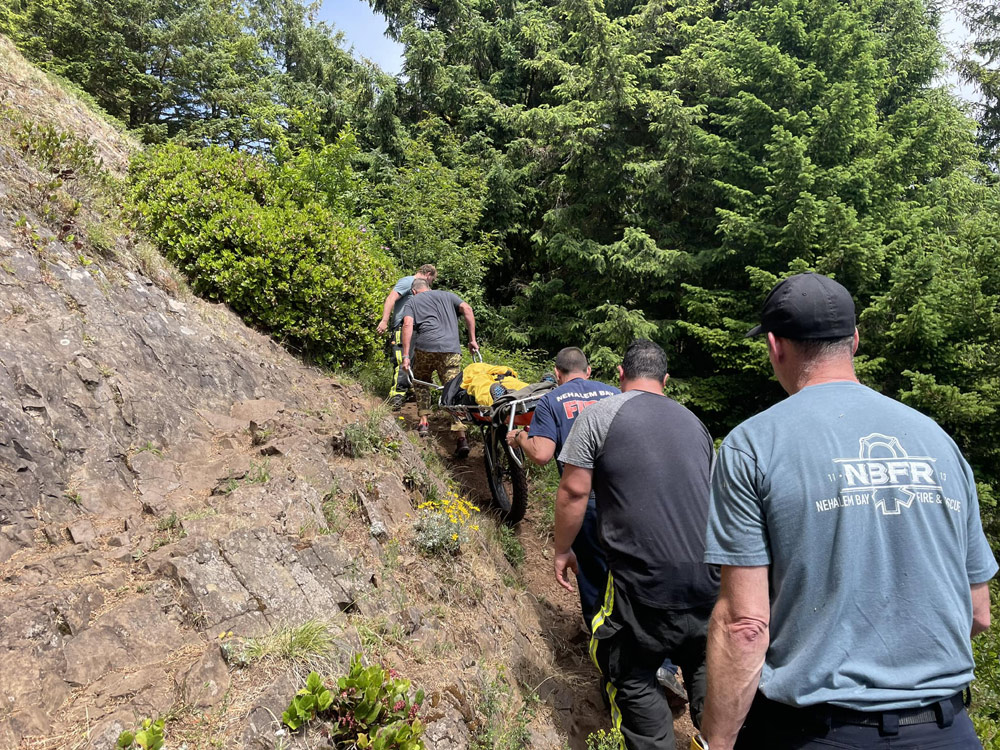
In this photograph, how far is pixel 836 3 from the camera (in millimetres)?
9320

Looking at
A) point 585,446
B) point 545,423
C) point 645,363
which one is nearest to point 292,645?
point 585,446

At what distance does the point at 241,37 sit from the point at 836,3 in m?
19.0

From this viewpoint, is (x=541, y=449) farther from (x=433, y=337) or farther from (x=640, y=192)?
(x=640, y=192)

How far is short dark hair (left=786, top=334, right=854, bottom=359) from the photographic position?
77.4 inches

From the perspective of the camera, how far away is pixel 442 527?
4.67 metres

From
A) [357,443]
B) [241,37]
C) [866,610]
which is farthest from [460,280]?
[241,37]

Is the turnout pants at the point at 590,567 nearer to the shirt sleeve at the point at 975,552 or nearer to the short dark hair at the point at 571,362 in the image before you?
the short dark hair at the point at 571,362

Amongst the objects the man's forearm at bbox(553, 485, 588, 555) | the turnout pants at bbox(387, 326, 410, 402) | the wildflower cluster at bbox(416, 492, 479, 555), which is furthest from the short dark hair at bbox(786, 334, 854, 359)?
the turnout pants at bbox(387, 326, 410, 402)

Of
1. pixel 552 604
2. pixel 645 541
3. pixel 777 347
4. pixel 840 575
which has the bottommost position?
pixel 552 604

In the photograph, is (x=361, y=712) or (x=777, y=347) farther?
(x=361, y=712)

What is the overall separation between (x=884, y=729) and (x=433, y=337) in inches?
231

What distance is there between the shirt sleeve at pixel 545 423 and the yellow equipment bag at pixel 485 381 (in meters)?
1.41

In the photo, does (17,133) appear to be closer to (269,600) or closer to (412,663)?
(269,600)

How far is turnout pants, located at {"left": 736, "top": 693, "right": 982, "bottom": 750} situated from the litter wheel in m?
4.03
